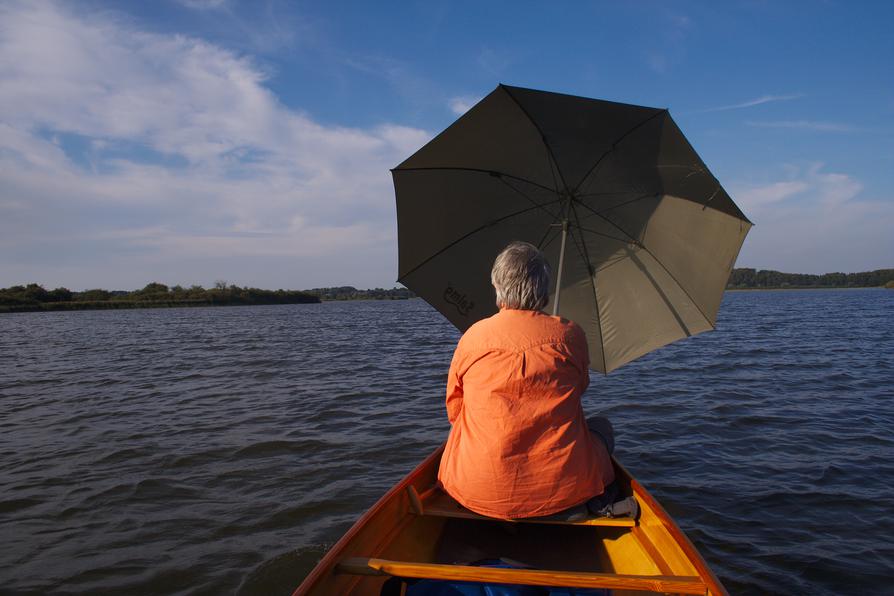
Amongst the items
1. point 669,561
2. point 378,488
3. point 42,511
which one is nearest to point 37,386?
point 42,511

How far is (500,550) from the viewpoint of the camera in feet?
12.5

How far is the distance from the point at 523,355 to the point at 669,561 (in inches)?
61.8

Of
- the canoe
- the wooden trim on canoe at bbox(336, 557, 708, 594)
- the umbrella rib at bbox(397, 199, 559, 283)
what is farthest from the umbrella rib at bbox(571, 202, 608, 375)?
the wooden trim on canoe at bbox(336, 557, 708, 594)

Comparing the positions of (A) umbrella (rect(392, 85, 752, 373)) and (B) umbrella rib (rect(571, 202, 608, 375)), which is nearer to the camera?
(A) umbrella (rect(392, 85, 752, 373))

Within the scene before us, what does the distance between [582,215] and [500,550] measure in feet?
8.81

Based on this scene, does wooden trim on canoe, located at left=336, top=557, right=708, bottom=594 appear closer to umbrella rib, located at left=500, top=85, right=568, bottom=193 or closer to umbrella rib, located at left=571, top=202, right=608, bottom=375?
umbrella rib, located at left=571, top=202, right=608, bottom=375

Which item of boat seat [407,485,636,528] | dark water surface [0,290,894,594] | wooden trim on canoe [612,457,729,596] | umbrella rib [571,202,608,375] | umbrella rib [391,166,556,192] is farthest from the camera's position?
dark water surface [0,290,894,594]

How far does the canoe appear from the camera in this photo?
2.56 m

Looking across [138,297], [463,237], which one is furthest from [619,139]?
[138,297]

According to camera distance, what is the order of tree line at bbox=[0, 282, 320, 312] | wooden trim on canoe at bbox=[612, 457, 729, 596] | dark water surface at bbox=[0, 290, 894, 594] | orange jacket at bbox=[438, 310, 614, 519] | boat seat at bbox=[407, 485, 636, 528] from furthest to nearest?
tree line at bbox=[0, 282, 320, 312] → dark water surface at bbox=[0, 290, 894, 594] → boat seat at bbox=[407, 485, 636, 528] → orange jacket at bbox=[438, 310, 614, 519] → wooden trim on canoe at bbox=[612, 457, 729, 596]

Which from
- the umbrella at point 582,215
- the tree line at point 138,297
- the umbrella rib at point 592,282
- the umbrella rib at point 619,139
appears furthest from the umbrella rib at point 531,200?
the tree line at point 138,297

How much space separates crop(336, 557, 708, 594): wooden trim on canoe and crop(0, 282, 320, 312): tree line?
293 feet

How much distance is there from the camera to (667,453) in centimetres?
768

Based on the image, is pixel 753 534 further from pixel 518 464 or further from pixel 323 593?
pixel 323 593
